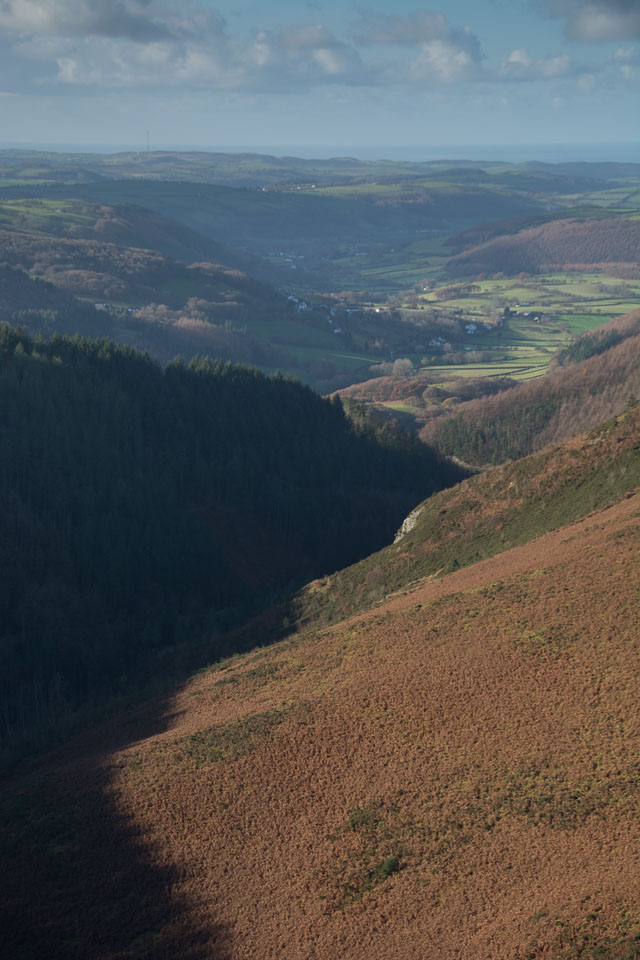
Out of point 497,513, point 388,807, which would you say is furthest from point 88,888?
point 497,513

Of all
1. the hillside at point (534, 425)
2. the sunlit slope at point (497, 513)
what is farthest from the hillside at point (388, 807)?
the hillside at point (534, 425)

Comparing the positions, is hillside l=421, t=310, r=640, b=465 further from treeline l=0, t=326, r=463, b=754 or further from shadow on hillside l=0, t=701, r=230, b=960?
shadow on hillside l=0, t=701, r=230, b=960

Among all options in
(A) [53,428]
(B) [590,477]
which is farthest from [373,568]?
(A) [53,428]

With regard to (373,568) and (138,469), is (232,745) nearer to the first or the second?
(373,568)

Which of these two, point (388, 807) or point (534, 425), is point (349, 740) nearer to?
point (388, 807)

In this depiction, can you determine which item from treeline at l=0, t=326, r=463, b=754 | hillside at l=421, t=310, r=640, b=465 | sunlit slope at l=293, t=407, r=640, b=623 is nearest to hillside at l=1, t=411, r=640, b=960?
sunlit slope at l=293, t=407, r=640, b=623

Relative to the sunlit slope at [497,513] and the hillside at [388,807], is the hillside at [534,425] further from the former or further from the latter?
the hillside at [388,807]
